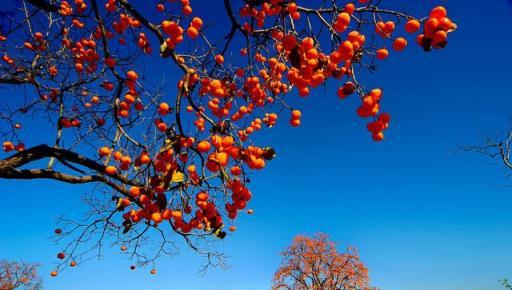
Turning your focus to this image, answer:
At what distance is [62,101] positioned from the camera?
468cm

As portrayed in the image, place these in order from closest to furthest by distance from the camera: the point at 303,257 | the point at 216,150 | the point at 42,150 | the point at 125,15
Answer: the point at 216,150
the point at 42,150
the point at 125,15
the point at 303,257

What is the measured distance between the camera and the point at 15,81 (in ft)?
14.4

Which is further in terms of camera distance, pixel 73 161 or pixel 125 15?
pixel 125 15

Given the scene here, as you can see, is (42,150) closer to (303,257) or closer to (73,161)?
(73,161)

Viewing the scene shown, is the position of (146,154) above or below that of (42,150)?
below

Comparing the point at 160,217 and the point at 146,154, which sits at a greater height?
the point at 146,154

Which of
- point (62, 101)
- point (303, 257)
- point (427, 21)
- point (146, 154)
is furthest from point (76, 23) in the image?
point (303, 257)

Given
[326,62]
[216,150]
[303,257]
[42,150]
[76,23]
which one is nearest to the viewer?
[216,150]

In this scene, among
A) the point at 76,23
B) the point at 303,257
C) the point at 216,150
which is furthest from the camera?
the point at 303,257

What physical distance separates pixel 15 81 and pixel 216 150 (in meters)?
3.45

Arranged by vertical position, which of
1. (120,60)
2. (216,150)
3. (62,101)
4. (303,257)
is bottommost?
(216,150)

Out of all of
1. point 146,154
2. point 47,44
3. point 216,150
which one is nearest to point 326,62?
point 216,150

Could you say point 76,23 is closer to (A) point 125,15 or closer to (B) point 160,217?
(A) point 125,15

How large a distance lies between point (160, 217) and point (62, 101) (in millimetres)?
3068
